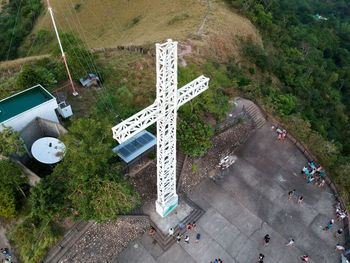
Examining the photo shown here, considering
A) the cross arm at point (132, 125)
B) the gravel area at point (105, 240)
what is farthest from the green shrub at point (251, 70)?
the cross arm at point (132, 125)

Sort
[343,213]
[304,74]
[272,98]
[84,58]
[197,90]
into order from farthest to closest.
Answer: [304,74], [272,98], [84,58], [343,213], [197,90]

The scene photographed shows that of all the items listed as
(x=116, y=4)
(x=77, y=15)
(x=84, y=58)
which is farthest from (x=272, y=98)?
(x=77, y=15)

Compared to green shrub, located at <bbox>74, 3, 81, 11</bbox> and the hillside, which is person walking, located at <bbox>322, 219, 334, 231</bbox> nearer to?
the hillside

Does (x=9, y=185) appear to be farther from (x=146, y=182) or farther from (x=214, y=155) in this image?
(x=214, y=155)

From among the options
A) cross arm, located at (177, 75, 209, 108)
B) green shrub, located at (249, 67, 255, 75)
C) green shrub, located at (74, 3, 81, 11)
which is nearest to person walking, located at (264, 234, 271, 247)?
cross arm, located at (177, 75, 209, 108)

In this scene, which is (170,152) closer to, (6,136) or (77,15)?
(6,136)

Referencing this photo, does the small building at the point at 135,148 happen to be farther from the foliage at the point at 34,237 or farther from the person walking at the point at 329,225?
the person walking at the point at 329,225
